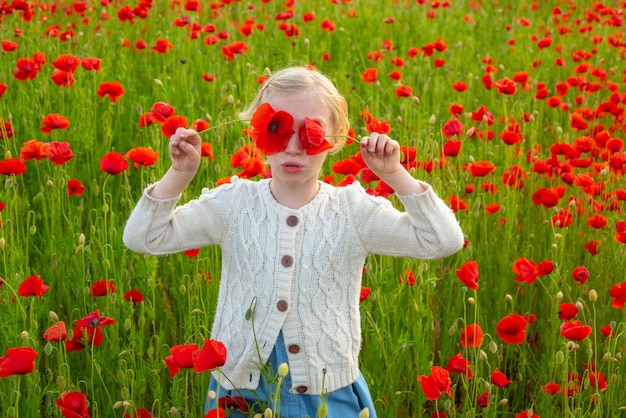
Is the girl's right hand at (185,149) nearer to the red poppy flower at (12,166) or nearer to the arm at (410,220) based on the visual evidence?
the arm at (410,220)

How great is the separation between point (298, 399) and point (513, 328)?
52 centimetres

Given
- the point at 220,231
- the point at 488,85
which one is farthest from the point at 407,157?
the point at 488,85

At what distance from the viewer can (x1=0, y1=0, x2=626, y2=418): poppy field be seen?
2020mm

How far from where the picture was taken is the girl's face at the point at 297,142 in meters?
1.68

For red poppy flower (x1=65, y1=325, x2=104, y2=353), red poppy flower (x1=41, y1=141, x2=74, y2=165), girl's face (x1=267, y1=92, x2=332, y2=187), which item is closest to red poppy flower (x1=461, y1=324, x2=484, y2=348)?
girl's face (x1=267, y1=92, x2=332, y2=187)

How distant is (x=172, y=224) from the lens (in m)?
1.79

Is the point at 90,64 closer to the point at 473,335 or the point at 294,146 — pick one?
the point at 294,146

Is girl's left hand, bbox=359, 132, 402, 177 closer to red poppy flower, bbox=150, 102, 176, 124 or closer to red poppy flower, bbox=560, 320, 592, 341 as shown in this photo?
red poppy flower, bbox=560, 320, 592, 341

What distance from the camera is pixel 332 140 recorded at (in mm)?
1804

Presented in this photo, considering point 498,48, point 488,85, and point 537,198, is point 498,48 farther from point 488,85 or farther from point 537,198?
point 537,198

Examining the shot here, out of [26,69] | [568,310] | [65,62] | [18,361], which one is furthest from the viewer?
[26,69]

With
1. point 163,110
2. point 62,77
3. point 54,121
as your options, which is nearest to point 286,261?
point 163,110

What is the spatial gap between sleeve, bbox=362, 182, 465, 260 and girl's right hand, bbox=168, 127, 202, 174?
386mm

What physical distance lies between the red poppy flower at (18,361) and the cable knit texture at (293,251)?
308 mm
